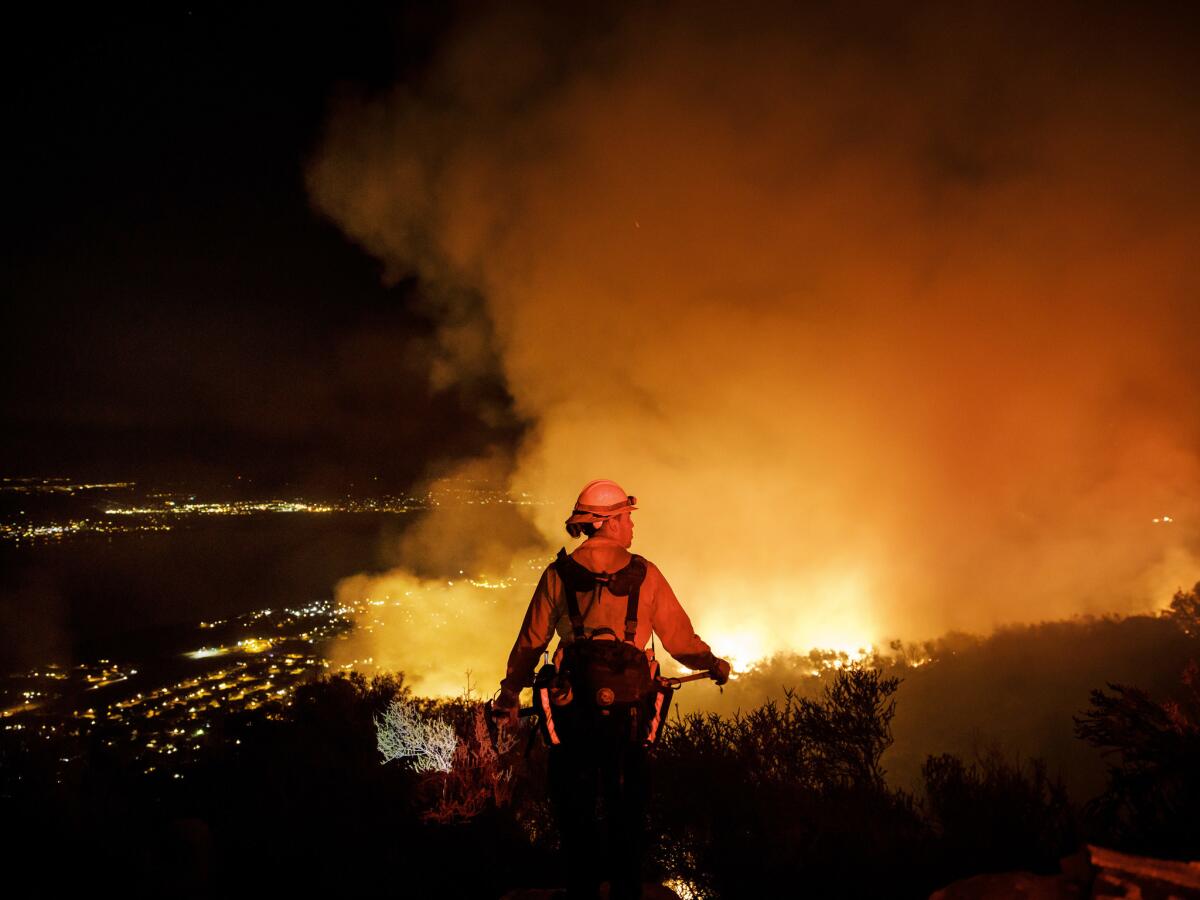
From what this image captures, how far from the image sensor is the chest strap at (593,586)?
2908mm

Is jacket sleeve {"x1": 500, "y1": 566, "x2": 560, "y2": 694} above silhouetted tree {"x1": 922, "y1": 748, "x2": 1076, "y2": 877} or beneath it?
above

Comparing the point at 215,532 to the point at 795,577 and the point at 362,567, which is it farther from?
the point at 795,577

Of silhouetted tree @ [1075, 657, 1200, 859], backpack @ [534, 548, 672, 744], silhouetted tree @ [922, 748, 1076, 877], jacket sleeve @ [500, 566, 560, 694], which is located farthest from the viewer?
silhouetted tree @ [922, 748, 1076, 877]

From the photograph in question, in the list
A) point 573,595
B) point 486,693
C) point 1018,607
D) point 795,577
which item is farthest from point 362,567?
point 573,595

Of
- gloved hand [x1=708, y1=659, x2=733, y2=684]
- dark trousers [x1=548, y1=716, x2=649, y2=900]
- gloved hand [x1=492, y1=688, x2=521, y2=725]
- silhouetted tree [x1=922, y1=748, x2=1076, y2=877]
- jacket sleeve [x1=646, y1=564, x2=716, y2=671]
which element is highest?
jacket sleeve [x1=646, y1=564, x2=716, y2=671]

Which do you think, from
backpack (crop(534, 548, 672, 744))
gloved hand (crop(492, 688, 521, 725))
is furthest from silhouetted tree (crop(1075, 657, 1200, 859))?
gloved hand (crop(492, 688, 521, 725))

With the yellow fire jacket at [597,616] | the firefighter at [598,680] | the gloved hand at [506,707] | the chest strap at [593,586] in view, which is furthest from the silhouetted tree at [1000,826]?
the gloved hand at [506,707]

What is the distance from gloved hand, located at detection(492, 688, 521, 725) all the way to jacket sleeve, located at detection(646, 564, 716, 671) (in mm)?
820

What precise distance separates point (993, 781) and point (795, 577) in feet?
57.6

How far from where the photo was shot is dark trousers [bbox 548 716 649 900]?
9.39 feet

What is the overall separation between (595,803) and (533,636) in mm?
831

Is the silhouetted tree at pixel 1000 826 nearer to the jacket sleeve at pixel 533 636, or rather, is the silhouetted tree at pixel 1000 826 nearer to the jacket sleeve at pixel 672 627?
the jacket sleeve at pixel 672 627

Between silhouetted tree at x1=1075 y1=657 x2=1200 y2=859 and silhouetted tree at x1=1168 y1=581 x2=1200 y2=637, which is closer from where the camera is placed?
silhouetted tree at x1=1075 y1=657 x2=1200 y2=859

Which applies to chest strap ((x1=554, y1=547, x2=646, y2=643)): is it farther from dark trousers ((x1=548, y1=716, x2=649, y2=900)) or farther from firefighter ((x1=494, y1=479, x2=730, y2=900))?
dark trousers ((x1=548, y1=716, x2=649, y2=900))
